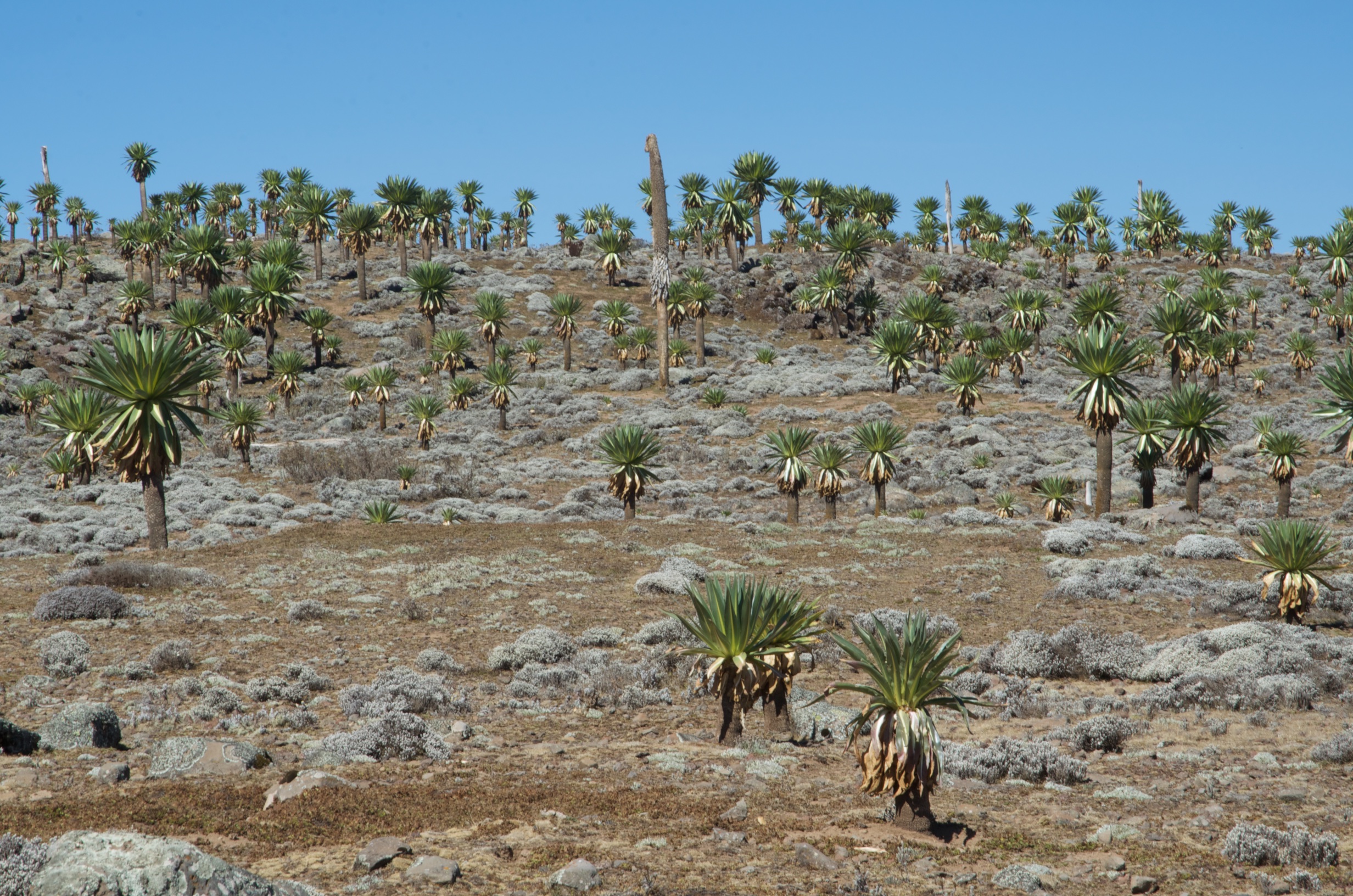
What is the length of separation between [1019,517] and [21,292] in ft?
229

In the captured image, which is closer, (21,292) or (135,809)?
(135,809)

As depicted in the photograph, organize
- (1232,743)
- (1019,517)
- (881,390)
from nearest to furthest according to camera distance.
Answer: (1232,743) → (1019,517) → (881,390)

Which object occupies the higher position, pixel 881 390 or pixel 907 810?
pixel 881 390

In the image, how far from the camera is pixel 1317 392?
55.5m

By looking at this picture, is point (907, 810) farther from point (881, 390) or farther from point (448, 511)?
point (881, 390)

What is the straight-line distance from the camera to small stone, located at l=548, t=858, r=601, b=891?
699 centimetres

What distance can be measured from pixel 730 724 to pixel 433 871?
15.9 feet

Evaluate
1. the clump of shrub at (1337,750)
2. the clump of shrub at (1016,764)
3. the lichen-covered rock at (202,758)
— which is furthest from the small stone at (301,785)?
the clump of shrub at (1337,750)

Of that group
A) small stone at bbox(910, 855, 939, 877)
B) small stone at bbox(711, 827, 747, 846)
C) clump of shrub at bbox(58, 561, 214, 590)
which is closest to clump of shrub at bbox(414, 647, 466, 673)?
small stone at bbox(711, 827, 747, 846)

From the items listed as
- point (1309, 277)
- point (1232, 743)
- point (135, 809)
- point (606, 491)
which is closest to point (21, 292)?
point (606, 491)

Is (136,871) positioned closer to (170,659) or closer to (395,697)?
(395,697)

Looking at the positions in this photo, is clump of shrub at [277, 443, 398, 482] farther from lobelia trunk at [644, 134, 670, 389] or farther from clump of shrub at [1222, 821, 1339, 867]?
clump of shrub at [1222, 821, 1339, 867]

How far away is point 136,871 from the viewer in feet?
18.5

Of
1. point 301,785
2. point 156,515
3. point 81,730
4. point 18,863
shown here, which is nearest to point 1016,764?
point 301,785
